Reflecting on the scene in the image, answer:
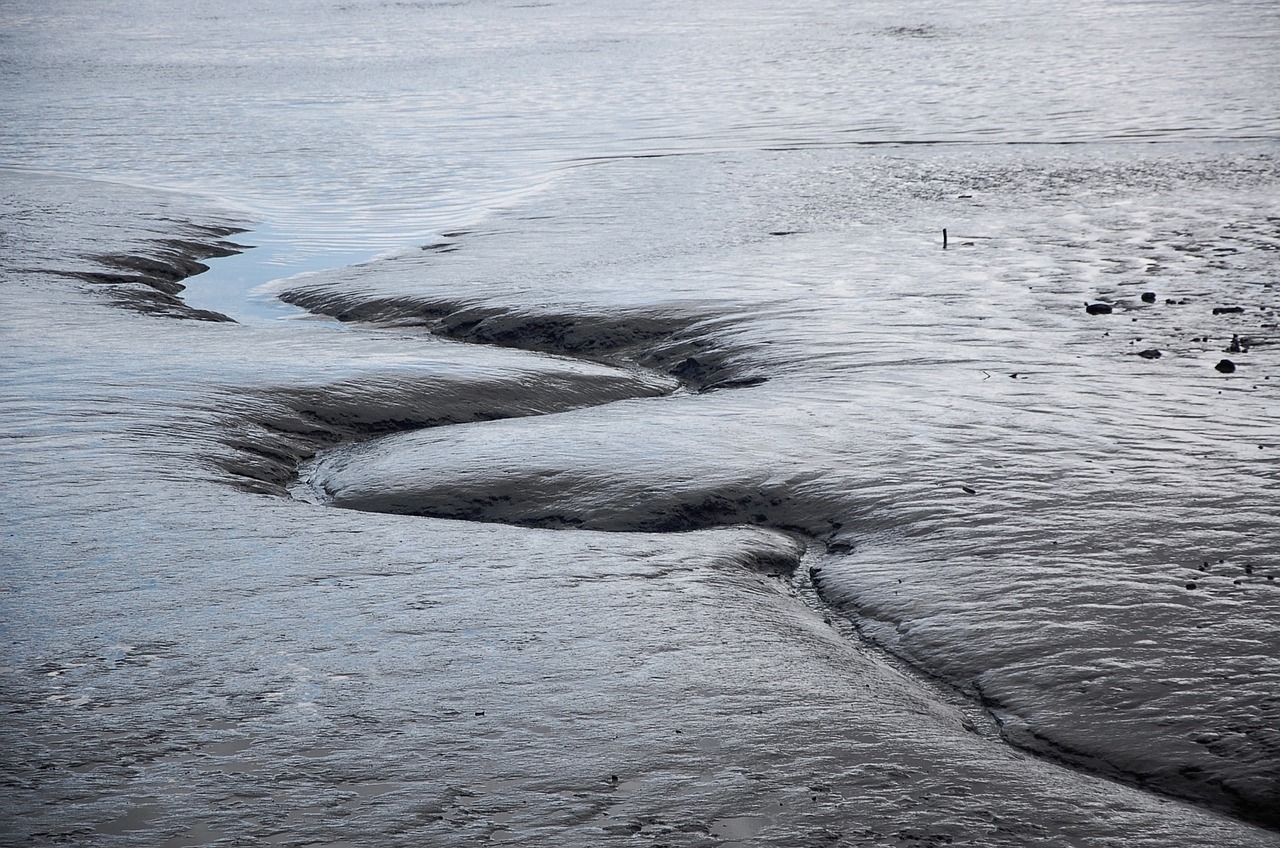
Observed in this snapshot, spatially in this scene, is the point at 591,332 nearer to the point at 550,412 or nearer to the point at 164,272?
the point at 550,412

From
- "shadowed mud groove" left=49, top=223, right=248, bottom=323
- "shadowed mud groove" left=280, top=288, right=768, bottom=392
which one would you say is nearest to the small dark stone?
"shadowed mud groove" left=280, top=288, right=768, bottom=392

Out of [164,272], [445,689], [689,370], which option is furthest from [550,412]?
[164,272]

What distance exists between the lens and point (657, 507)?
379cm

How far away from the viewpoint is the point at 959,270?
647 cm

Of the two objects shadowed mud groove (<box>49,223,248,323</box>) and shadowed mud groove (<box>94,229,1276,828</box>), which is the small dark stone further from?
shadowed mud groove (<box>49,223,248,323</box>)

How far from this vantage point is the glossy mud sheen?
7.84ft

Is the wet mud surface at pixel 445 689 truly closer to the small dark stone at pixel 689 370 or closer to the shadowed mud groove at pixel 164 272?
the small dark stone at pixel 689 370

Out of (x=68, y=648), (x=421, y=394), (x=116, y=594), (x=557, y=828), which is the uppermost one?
(x=421, y=394)

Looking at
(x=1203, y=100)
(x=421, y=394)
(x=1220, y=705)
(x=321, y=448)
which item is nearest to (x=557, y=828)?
(x=1220, y=705)

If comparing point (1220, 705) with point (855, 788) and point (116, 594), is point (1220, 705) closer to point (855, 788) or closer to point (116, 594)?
point (855, 788)

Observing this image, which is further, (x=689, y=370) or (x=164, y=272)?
(x=164, y=272)

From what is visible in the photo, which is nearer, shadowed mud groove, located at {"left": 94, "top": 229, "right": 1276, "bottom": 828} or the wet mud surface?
the wet mud surface

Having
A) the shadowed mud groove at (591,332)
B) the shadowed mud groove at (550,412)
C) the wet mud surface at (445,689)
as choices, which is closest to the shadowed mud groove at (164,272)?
the shadowed mud groove at (550,412)

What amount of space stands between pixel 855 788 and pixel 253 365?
3528mm
